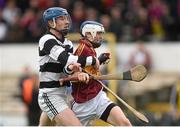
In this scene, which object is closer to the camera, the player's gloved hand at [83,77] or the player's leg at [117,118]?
the player's gloved hand at [83,77]

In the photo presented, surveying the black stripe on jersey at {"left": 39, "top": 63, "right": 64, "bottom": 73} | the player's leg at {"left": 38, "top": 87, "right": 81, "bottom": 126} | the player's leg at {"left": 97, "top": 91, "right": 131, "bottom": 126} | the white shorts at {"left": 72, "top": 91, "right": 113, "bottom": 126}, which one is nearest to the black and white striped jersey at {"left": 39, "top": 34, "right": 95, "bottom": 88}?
the black stripe on jersey at {"left": 39, "top": 63, "right": 64, "bottom": 73}

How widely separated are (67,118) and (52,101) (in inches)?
12.6

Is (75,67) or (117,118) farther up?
(75,67)

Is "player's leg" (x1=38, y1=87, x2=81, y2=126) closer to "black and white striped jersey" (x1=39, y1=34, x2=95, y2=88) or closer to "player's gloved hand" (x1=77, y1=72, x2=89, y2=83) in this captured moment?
"black and white striped jersey" (x1=39, y1=34, x2=95, y2=88)

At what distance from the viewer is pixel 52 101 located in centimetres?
1066

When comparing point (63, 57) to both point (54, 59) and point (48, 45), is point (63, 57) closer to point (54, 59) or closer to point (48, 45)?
point (54, 59)

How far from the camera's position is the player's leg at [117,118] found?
10539mm

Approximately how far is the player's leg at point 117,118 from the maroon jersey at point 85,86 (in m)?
0.31

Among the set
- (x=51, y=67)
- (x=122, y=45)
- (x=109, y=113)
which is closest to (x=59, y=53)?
(x=51, y=67)

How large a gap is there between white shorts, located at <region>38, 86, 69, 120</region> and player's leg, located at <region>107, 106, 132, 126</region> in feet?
1.78

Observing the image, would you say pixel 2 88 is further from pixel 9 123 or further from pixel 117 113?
pixel 117 113

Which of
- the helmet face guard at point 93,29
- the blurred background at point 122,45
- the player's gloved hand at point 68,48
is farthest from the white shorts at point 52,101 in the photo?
the blurred background at point 122,45

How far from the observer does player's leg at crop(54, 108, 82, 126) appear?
10.5m

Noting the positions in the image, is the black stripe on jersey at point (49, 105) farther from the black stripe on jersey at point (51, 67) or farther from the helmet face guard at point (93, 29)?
the helmet face guard at point (93, 29)
